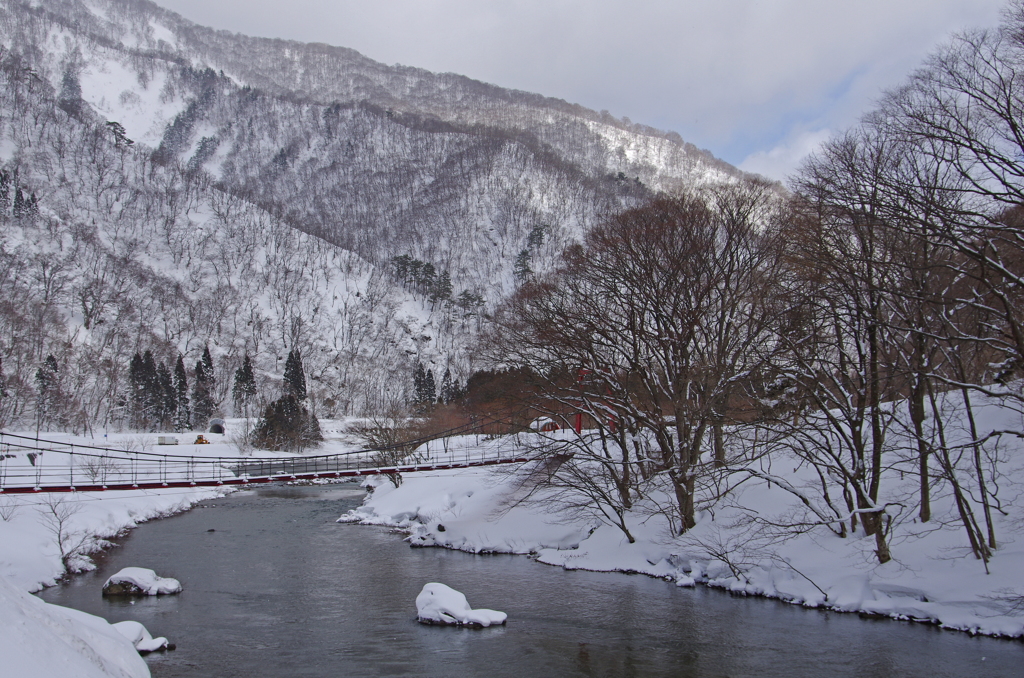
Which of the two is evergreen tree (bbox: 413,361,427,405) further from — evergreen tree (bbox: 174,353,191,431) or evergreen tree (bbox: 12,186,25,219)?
evergreen tree (bbox: 12,186,25,219)

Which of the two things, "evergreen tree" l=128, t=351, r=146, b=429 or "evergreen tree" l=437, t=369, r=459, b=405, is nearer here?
"evergreen tree" l=128, t=351, r=146, b=429

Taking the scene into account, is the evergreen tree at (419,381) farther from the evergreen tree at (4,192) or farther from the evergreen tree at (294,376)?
the evergreen tree at (4,192)

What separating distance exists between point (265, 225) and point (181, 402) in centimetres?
4085

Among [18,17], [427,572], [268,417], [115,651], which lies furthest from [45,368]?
[18,17]

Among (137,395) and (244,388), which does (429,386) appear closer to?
(244,388)

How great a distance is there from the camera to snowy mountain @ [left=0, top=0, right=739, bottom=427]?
72.2 meters

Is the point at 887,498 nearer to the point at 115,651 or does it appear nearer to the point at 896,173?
the point at 896,173

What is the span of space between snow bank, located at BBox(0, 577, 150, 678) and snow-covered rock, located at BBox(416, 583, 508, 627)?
5322mm

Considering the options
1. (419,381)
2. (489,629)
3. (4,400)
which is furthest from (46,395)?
(489,629)

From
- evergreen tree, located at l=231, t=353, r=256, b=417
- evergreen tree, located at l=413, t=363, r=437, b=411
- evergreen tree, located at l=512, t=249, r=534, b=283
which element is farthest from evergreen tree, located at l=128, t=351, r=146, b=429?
evergreen tree, located at l=512, t=249, r=534, b=283

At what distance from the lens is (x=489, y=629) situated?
11.6 metres

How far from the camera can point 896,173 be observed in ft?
32.8

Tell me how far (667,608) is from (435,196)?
11287 cm

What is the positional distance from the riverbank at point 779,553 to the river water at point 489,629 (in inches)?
18.7
